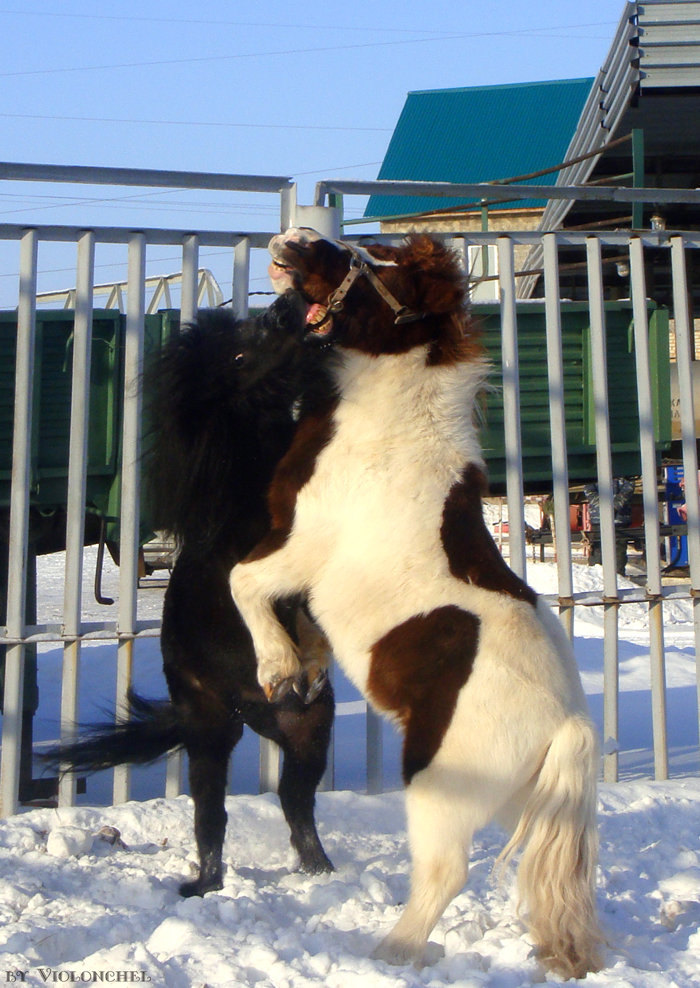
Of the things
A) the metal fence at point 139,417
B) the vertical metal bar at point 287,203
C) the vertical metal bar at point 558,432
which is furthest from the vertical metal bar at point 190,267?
the vertical metal bar at point 558,432

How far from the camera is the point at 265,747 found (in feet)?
13.0

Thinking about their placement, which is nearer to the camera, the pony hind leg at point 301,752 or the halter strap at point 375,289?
the halter strap at point 375,289

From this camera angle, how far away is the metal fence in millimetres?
3881

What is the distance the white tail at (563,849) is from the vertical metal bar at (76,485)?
6.99 ft

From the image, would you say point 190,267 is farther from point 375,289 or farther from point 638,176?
point 638,176

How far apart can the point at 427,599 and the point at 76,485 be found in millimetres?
1960

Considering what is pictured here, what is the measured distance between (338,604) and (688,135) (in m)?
10.3

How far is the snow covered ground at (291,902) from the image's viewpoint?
7.80ft

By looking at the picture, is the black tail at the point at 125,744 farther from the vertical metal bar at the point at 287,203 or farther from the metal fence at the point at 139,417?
the vertical metal bar at the point at 287,203

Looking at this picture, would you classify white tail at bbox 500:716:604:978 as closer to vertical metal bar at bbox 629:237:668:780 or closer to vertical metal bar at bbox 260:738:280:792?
vertical metal bar at bbox 260:738:280:792

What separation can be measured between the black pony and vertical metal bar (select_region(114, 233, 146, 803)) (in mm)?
863

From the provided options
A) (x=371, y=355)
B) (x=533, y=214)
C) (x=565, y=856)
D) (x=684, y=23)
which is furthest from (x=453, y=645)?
(x=533, y=214)

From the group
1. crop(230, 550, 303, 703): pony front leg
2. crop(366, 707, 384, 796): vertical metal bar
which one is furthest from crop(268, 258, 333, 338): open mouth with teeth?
crop(366, 707, 384, 796): vertical metal bar

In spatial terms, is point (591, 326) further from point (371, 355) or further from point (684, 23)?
point (684, 23)
